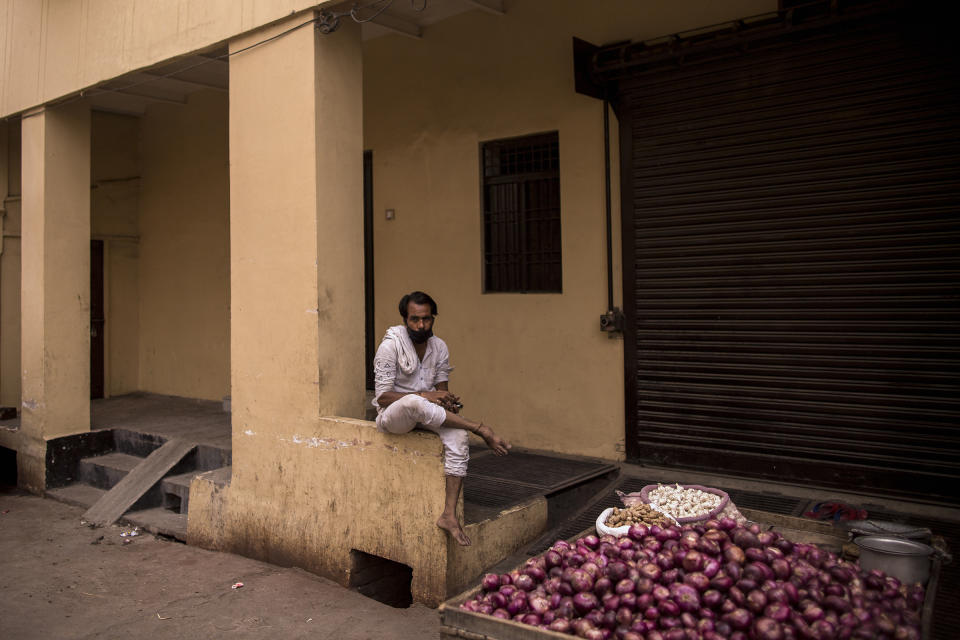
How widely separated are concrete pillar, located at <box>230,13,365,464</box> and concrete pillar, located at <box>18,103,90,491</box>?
11.7 feet

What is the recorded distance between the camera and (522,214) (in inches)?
302

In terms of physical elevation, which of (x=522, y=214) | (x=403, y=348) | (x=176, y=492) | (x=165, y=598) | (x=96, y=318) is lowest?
(x=165, y=598)

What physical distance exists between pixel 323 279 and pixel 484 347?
9.12 ft


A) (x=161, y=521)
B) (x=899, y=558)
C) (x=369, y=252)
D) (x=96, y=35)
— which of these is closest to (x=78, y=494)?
(x=161, y=521)

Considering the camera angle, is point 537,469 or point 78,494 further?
point 78,494

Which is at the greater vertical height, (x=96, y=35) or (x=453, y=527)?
(x=96, y=35)

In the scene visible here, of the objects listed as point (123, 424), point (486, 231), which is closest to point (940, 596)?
point (486, 231)

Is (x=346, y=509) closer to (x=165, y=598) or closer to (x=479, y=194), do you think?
(x=165, y=598)

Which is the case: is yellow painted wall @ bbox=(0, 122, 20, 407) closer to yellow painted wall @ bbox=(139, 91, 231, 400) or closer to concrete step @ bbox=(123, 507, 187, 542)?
yellow painted wall @ bbox=(139, 91, 231, 400)

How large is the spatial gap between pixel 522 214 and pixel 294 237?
2850mm

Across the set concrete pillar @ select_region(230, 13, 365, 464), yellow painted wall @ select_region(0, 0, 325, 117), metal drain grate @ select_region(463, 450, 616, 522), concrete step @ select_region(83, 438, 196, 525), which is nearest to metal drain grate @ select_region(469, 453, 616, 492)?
metal drain grate @ select_region(463, 450, 616, 522)

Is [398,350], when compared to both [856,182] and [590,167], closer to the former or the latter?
[590,167]

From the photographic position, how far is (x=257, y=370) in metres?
5.85

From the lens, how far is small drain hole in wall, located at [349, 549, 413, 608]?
525cm
